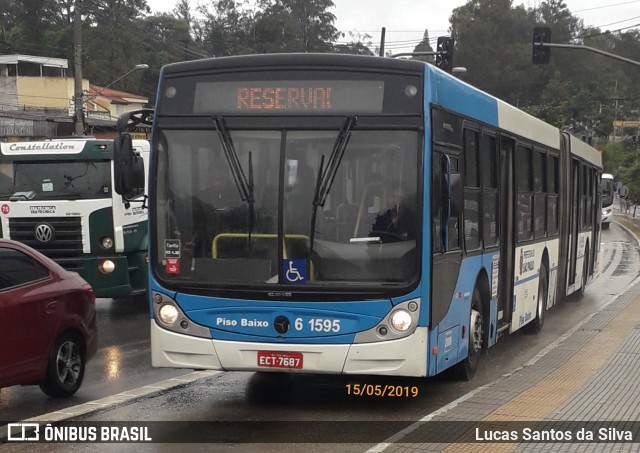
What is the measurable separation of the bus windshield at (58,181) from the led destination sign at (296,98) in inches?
278

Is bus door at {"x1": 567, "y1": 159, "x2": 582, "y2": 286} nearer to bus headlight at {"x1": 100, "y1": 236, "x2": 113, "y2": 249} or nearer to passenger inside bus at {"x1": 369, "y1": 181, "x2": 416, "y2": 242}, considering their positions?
bus headlight at {"x1": 100, "y1": 236, "x2": 113, "y2": 249}

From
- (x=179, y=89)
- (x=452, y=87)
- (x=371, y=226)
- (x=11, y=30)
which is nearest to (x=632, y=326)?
(x=452, y=87)

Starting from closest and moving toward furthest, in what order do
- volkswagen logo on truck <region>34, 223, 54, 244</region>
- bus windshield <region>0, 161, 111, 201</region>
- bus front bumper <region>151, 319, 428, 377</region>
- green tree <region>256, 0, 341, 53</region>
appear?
bus front bumper <region>151, 319, 428, 377</region> → volkswagen logo on truck <region>34, 223, 54, 244</region> → bus windshield <region>0, 161, 111, 201</region> → green tree <region>256, 0, 341, 53</region>

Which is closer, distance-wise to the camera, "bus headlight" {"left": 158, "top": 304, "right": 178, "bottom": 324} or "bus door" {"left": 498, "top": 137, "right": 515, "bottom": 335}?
"bus headlight" {"left": 158, "top": 304, "right": 178, "bottom": 324}

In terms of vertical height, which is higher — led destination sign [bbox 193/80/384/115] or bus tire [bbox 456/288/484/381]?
led destination sign [bbox 193/80/384/115]

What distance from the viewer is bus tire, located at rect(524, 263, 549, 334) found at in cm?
1422

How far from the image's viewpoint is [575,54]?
113 meters

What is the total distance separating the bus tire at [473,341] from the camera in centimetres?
987

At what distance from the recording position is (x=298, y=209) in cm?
797

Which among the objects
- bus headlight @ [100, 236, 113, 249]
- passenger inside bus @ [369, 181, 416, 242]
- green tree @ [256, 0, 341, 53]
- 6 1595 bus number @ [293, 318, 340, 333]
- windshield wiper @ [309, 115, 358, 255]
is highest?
green tree @ [256, 0, 341, 53]

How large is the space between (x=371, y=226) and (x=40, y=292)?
3.09 m

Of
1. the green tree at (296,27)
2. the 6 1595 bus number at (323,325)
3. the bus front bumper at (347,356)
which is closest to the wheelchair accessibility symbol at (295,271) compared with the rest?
the 6 1595 bus number at (323,325)

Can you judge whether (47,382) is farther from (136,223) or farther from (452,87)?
(136,223)
